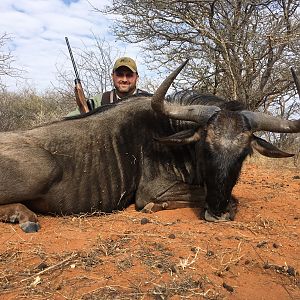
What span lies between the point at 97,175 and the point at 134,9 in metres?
10.5

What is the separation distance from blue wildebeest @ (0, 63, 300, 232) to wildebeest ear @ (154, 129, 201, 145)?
11 mm

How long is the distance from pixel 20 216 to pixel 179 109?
6.77 feet

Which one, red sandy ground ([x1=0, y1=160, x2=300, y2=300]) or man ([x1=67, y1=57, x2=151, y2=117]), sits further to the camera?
man ([x1=67, y1=57, x2=151, y2=117])

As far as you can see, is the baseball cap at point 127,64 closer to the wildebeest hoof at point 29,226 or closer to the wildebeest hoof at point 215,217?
the wildebeest hoof at point 215,217

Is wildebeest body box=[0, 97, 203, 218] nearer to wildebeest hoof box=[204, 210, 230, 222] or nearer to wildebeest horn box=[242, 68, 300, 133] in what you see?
wildebeest hoof box=[204, 210, 230, 222]

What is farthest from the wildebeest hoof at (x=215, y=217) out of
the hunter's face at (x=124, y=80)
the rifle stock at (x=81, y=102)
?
the rifle stock at (x=81, y=102)

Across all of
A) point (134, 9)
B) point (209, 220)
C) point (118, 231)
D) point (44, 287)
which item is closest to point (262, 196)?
point (209, 220)

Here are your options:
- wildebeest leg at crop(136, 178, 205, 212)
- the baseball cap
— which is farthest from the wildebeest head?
the baseball cap

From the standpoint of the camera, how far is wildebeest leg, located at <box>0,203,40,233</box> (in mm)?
4203

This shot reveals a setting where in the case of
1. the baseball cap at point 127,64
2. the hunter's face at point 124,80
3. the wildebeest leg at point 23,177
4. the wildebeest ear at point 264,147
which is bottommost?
the wildebeest leg at point 23,177

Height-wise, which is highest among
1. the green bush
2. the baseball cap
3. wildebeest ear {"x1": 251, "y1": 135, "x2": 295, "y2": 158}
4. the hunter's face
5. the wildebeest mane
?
the baseball cap

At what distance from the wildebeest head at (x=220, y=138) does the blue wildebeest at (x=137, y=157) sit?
1 centimetres

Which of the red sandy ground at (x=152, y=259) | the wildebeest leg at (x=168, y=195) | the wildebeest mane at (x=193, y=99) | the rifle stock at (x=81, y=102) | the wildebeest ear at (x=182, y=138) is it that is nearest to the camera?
the red sandy ground at (x=152, y=259)

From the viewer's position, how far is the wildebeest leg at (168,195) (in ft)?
16.7
